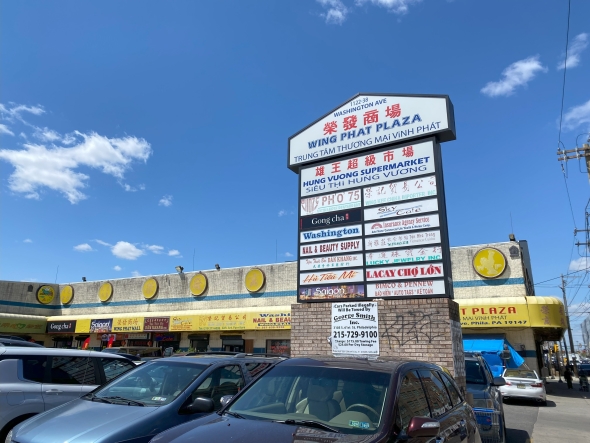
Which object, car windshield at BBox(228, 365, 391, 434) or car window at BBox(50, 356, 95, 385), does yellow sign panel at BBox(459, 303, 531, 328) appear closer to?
car window at BBox(50, 356, 95, 385)

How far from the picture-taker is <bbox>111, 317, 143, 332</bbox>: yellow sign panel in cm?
2773

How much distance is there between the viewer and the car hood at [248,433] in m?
3.06

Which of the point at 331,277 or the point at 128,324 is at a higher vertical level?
the point at 331,277

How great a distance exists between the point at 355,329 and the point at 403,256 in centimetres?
181

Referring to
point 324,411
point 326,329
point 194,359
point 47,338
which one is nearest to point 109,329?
point 47,338

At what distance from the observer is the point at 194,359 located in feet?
18.9

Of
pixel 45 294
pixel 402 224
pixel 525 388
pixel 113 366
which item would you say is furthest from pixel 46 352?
pixel 45 294

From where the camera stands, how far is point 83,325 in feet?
98.8

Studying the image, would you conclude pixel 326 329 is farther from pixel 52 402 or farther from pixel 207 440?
pixel 207 440

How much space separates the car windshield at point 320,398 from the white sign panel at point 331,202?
6002mm

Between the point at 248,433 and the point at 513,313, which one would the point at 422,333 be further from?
the point at 513,313

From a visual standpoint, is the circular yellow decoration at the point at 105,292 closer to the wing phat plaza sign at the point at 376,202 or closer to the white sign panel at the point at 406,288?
the wing phat plaza sign at the point at 376,202

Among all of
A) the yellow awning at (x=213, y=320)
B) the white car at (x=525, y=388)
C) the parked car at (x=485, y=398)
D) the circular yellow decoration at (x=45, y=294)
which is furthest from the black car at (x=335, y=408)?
the circular yellow decoration at (x=45, y=294)

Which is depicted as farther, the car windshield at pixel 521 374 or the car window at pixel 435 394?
the car windshield at pixel 521 374
